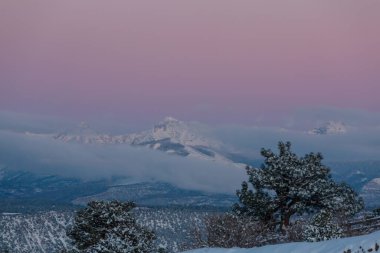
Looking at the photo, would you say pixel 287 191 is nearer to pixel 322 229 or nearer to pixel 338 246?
pixel 322 229

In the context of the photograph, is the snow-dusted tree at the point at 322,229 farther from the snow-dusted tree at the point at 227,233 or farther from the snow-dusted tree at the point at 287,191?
the snow-dusted tree at the point at 287,191

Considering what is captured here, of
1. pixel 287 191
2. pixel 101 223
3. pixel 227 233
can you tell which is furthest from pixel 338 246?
pixel 101 223

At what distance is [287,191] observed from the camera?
4203cm

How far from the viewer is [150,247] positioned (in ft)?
144

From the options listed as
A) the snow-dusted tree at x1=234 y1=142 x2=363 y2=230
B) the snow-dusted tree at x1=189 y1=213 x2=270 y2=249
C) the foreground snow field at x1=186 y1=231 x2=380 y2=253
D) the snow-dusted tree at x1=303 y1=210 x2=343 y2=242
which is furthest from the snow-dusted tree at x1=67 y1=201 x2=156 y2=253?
the foreground snow field at x1=186 y1=231 x2=380 y2=253

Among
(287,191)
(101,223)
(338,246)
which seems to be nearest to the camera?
(338,246)

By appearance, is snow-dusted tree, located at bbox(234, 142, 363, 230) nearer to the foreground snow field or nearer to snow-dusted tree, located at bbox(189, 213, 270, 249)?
snow-dusted tree, located at bbox(189, 213, 270, 249)

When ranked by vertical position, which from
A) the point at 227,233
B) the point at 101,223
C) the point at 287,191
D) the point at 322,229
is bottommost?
the point at 101,223

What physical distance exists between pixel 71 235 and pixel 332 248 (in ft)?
100

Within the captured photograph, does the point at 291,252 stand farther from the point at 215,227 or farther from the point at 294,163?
the point at 294,163

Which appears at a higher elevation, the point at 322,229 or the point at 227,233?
the point at 322,229

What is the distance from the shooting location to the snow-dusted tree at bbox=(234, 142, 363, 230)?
41.5m

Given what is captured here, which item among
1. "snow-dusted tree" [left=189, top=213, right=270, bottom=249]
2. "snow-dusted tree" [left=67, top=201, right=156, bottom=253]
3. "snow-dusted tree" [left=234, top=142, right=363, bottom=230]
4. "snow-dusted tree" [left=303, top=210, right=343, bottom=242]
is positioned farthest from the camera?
"snow-dusted tree" [left=67, top=201, right=156, bottom=253]

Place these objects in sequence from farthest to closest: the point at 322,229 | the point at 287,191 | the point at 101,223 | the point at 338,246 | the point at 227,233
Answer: the point at 101,223 < the point at 287,191 < the point at 227,233 < the point at 322,229 < the point at 338,246
